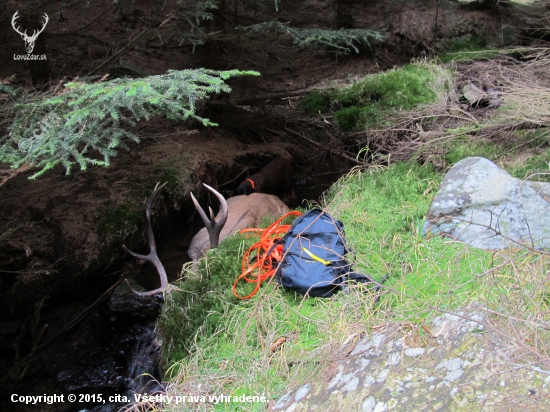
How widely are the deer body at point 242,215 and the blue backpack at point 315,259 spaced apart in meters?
1.38

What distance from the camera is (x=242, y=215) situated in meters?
5.81

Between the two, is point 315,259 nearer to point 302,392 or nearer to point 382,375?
point 302,392

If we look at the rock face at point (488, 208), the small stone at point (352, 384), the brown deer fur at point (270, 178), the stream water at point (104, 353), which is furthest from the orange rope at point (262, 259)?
the brown deer fur at point (270, 178)

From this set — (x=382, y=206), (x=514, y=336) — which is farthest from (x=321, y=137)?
(x=514, y=336)

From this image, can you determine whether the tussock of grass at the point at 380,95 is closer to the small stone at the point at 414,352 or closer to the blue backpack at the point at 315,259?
the blue backpack at the point at 315,259

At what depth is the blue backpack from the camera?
3850 mm

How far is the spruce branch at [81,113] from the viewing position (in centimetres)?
353

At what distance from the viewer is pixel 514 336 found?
8.04 ft

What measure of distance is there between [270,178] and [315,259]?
133 inches

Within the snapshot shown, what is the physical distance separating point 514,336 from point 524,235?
1.63 m

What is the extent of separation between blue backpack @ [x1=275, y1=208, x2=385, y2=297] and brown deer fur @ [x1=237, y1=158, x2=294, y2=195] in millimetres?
2551

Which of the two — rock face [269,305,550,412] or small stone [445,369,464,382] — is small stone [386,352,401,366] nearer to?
rock face [269,305,550,412]

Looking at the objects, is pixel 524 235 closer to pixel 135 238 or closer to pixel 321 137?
pixel 135 238

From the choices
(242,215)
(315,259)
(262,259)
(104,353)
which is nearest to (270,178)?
(242,215)
